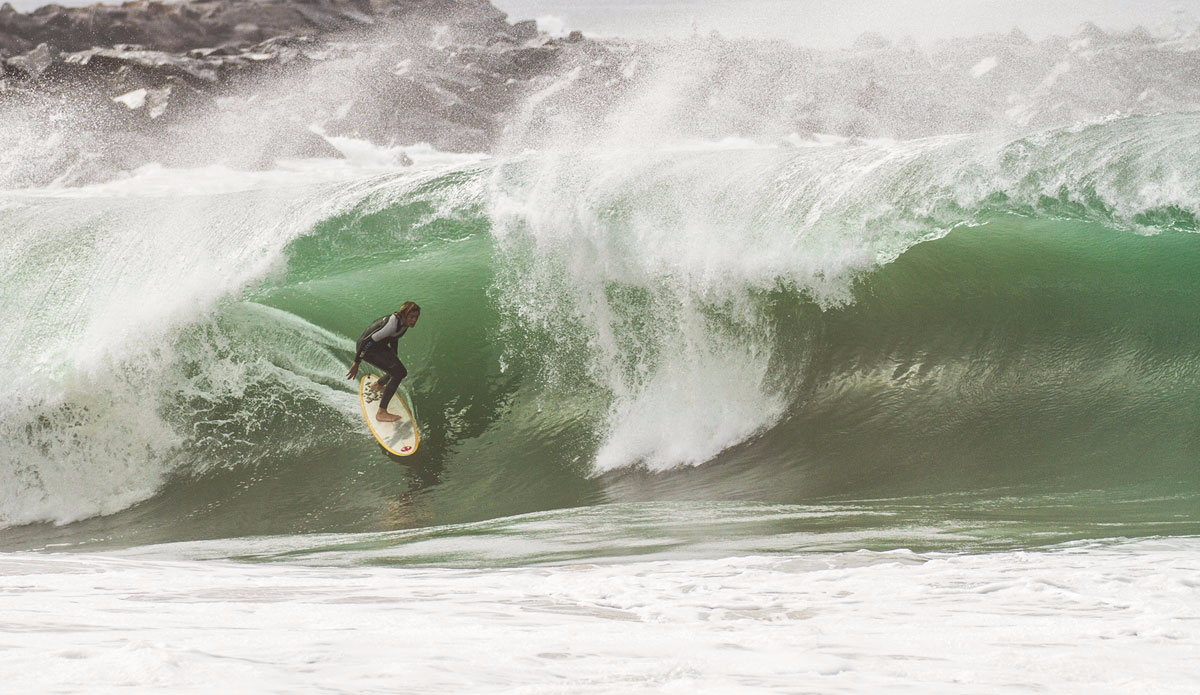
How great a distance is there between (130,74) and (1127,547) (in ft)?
74.9

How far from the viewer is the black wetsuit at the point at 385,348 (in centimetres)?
459

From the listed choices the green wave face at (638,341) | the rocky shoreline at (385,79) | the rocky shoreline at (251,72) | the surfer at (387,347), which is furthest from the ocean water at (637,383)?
the rocky shoreline at (251,72)

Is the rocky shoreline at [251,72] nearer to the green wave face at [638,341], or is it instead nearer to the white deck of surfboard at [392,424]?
the green wave face at [638,341]

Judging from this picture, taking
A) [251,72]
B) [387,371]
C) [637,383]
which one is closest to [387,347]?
[387,371]

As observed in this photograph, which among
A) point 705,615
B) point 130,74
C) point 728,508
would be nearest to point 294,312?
point 728,508

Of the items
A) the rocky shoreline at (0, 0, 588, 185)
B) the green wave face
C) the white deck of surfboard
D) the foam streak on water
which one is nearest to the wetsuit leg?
the white deck of surfboard

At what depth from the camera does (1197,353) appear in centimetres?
499

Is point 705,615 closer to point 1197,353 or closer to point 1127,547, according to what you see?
point 1127,547

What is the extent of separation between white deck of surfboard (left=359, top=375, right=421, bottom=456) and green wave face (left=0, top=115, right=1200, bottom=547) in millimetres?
108

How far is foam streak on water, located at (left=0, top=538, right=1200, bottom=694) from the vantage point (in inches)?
61.0

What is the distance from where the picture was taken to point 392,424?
16.2 ft

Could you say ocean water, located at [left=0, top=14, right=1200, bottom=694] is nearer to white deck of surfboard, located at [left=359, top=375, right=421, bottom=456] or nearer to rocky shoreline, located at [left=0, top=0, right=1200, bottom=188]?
white deck of surfboard, located at [left=359, top=375, right=421, bottom=456]

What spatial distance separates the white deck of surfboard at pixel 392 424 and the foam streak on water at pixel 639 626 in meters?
1.79

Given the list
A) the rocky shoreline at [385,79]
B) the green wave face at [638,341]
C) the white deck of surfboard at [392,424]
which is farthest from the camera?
the rocky shoreline at [385,79]
